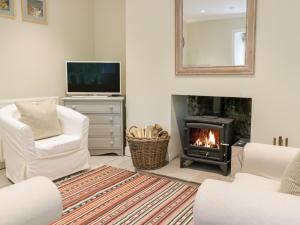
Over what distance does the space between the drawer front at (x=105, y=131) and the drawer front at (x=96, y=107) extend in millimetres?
221

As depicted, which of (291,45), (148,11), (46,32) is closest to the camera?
(291,45)

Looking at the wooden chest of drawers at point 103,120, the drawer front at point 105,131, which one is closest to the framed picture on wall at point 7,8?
the wooden chest of drawers at point 103,120

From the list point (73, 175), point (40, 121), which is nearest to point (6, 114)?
point (40, 121)

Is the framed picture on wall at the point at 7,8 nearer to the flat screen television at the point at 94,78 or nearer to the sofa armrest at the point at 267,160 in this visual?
the flat screen television at the point at 94,78

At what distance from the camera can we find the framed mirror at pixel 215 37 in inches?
117

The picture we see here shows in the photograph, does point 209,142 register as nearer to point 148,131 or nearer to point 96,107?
point 148,131

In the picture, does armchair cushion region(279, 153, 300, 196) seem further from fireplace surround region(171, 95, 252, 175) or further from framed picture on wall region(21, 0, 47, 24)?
framed picture on wall region(21, 0, 47, 24)

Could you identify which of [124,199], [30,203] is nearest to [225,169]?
[124,199]

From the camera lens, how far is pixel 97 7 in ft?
15.1

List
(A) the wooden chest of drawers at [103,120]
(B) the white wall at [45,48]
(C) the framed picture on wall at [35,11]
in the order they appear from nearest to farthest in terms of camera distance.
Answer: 1. (B) the white wall at [45,48]
2. (C) the framed picture on wall at [35,11]
3. (A) the wooden chest of drawers at [103,120]

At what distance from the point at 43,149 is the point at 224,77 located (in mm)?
2024

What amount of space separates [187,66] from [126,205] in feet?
5.62

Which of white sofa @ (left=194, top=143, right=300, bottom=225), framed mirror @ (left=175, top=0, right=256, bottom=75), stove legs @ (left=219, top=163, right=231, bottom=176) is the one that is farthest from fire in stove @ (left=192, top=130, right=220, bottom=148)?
white sofa @ (left=194, top=143, right=300, bottom=225)

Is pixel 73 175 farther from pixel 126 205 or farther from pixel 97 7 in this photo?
pixel 97 7
